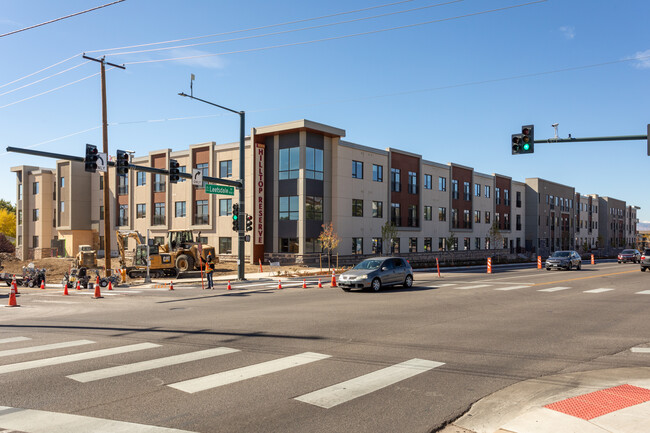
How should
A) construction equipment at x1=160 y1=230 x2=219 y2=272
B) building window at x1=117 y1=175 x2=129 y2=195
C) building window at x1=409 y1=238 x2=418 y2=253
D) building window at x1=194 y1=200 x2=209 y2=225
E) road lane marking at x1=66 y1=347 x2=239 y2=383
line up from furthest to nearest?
building window at x1=117 y1=175 x2=129 y2=195 → building window at x1=409 y1=238 x2=418 y2=253 → building window at x1=194 y1=200 x2=209 y2=225 → construction equipment at x1=160 y1=230 x2=219 y2=272 → road lane marking at x1=66 y1=347 x2=239 y2=383

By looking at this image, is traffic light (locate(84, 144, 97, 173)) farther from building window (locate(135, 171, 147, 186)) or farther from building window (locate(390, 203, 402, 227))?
building window (locate(135, 171, 147, 186))

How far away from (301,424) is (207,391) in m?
1.84

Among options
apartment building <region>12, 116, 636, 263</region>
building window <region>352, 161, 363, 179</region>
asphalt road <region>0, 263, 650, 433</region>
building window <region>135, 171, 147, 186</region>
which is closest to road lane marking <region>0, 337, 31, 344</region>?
asphalt road <region>0, 263, 650, 433</region>

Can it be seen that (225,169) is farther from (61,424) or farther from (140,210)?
(61,424)

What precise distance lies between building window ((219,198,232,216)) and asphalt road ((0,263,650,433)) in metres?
28.2

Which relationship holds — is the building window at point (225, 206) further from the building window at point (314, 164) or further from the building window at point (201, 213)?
the building window at point (314, 164)

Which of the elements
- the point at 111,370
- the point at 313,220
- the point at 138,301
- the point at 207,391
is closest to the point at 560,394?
the point at 207,391

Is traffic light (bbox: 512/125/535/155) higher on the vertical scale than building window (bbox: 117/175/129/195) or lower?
lower

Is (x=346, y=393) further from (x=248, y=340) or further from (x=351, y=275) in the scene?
(x=351, y=275)

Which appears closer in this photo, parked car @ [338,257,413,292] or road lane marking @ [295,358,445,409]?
road lane marking @ [295,358,445,409]

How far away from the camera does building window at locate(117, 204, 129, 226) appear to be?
55.7m

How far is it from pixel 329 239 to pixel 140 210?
25569 mm

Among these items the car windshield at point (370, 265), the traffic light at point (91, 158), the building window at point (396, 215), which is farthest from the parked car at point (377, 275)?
the building window at point (396, 215)

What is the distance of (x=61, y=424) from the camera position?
5.75m
